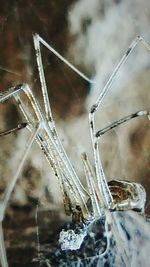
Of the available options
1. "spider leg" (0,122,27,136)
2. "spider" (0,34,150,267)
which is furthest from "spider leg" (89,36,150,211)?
"spider leg" (0,122,27,136)

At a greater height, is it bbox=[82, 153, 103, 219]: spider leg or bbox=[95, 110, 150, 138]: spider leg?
bbox=[95, 110, 150, 138]: spider leg

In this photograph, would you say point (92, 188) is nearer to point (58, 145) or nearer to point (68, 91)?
point (58, 145)

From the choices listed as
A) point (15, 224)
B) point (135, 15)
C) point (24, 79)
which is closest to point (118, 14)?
point (135, 15)

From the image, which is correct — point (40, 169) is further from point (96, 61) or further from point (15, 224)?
point (96, 61)

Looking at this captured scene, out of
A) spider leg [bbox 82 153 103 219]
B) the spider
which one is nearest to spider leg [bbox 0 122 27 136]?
the spider

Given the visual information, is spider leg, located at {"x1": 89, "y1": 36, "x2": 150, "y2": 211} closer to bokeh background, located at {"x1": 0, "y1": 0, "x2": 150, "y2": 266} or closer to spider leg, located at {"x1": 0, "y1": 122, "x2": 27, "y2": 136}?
bokeh background, located at {"x1": 0, "y1": 0, "x2": 150, "y2": 266}

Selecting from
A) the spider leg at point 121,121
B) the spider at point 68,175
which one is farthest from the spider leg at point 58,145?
the spider leg at point 121,121

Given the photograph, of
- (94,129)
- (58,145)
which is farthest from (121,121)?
(58,145)

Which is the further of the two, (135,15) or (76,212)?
(135,15)
